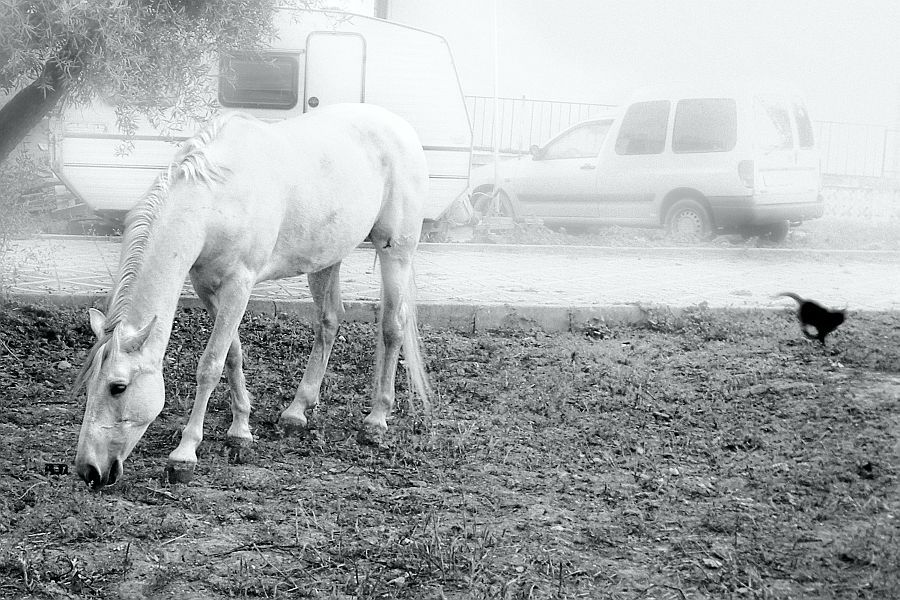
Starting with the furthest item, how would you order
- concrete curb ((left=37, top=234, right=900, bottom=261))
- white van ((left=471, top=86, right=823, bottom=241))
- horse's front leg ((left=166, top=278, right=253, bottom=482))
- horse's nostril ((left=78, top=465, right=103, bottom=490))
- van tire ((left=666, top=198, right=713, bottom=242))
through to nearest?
concrete curb ((left=37, top=234, right=900, bottom=261))
van tire ((left=666, top=198, right=713, bottom=242))
white van ((left=471, top=86, right=823, bottom=241))
horse's front leg ((left=166, top=278, right=253, bottom=482))
horse's nostril ((left=78, top=465, right=103, bottom=490))

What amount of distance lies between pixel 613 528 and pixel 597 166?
22.4ft

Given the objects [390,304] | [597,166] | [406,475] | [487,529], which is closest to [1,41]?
[390,304]

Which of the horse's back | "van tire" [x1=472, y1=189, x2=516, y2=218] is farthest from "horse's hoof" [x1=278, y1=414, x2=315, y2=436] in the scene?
"van tire" [x1=472, y1=189, x2=516, y2=218]

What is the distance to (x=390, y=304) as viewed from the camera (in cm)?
512

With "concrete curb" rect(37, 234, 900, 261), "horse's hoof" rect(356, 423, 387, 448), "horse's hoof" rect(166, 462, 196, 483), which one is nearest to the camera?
"horse's hoof" rect(166, 462, 196, 483)

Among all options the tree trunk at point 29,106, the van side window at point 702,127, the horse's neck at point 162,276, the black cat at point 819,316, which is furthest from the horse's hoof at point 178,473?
the van side window at point 702,127

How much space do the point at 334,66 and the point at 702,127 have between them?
3.53 metres

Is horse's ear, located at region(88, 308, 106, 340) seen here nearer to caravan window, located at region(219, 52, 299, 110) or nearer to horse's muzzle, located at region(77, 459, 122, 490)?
horse's muzzle, located at region(77, 459, 122, 490)

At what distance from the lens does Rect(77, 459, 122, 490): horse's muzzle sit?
3363 mm

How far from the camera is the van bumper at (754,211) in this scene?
5.13m

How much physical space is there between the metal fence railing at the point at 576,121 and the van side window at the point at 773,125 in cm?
96

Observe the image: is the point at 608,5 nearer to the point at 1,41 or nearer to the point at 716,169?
the point at 1,41

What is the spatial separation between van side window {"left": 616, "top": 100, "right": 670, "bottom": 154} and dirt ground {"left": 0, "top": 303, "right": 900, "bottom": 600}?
2091 millimetres

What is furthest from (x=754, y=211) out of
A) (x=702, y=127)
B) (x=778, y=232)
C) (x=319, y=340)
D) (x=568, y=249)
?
(x=568, y=249)
